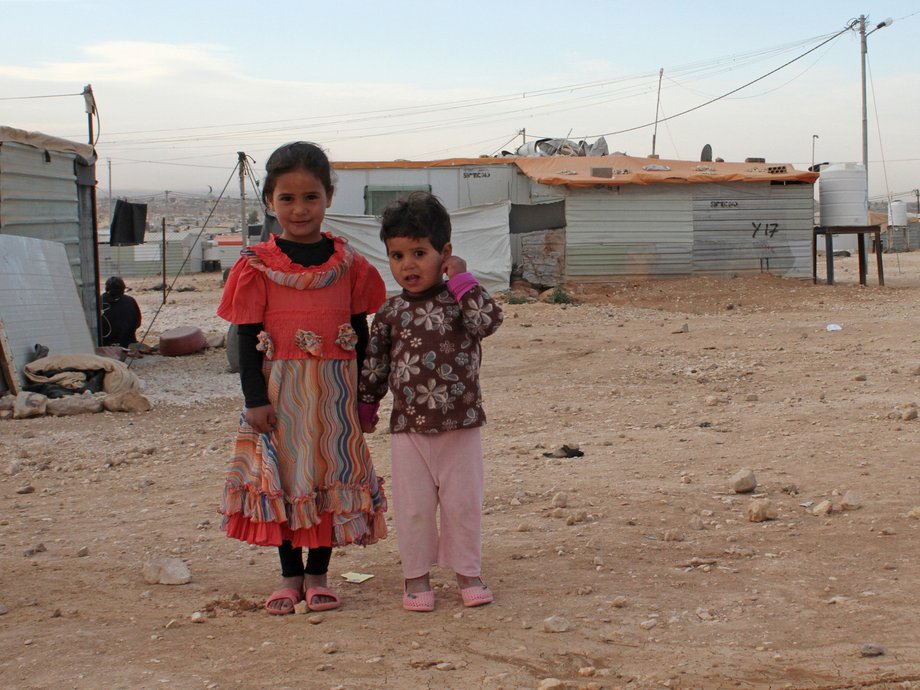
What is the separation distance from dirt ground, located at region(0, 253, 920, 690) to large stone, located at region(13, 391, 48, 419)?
0.18 meters

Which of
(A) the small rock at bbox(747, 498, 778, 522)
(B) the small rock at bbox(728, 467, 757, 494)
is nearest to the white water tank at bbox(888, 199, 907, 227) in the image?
(B) the small rock at bbox(728, 467, 757, 494)

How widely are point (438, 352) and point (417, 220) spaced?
0.39 metres

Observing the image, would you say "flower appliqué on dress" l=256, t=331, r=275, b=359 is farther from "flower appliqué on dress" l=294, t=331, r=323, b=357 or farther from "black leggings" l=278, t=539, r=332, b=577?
"black leggings" l=278, t=539, r=332, b=577

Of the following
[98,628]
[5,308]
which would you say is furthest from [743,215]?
[98,628]

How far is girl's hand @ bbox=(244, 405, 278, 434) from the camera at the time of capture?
3066 mm

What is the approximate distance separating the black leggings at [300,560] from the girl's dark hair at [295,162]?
1.07 meters

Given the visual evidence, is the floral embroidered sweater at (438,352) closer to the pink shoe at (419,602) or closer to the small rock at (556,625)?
the pink shoe at (419,602)

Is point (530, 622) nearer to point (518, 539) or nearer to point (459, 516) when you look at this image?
point (459, 516)

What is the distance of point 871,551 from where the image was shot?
3590 mm

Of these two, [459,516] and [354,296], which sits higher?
[354,296]

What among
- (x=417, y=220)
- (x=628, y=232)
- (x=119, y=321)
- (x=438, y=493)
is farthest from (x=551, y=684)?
(x=628, y=232)

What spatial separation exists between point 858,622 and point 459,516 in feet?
3.83

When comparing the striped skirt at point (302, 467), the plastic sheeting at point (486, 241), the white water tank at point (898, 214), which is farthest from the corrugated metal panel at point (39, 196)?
the white water tank at point (898, 214)

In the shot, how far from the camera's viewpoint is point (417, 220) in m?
3.08
